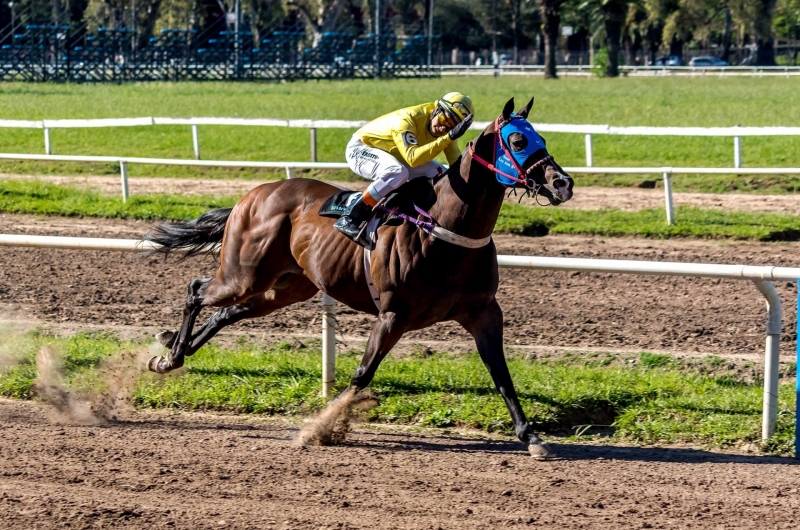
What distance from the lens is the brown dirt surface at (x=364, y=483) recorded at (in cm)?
430

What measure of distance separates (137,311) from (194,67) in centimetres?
3773

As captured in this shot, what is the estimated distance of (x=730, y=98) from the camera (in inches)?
1309

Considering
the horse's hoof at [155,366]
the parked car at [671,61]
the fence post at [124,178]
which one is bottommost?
the horse's hoof at [155,366]

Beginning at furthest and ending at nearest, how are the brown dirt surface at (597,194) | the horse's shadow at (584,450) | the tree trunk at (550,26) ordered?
1. the tree trunk at (550,26)
2. the brown dirt surface at (597,194)
3. the horse's shadow at (584,450)

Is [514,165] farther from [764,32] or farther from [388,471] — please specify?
[764,32]

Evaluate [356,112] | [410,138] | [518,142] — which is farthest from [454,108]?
[356,112]

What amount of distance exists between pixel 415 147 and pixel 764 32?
68980 mm

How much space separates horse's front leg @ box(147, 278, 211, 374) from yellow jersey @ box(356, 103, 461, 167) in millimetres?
1548

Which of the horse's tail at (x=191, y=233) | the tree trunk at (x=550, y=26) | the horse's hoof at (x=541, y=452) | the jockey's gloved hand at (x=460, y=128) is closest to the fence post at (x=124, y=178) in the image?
the horse's tail at (x=191, y=233)

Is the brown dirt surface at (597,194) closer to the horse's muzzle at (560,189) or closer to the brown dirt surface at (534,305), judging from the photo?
the brown dirt surface at (534,305)

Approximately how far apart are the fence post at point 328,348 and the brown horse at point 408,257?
0.81ft

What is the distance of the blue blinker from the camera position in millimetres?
5203

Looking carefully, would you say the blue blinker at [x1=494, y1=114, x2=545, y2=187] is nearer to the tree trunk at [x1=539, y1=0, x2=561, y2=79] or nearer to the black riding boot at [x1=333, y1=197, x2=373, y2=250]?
the black riding boot at [x1=333, y1=197, x2=373, y2=250]

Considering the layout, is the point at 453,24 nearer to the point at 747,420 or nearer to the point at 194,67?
the point at 194,67
